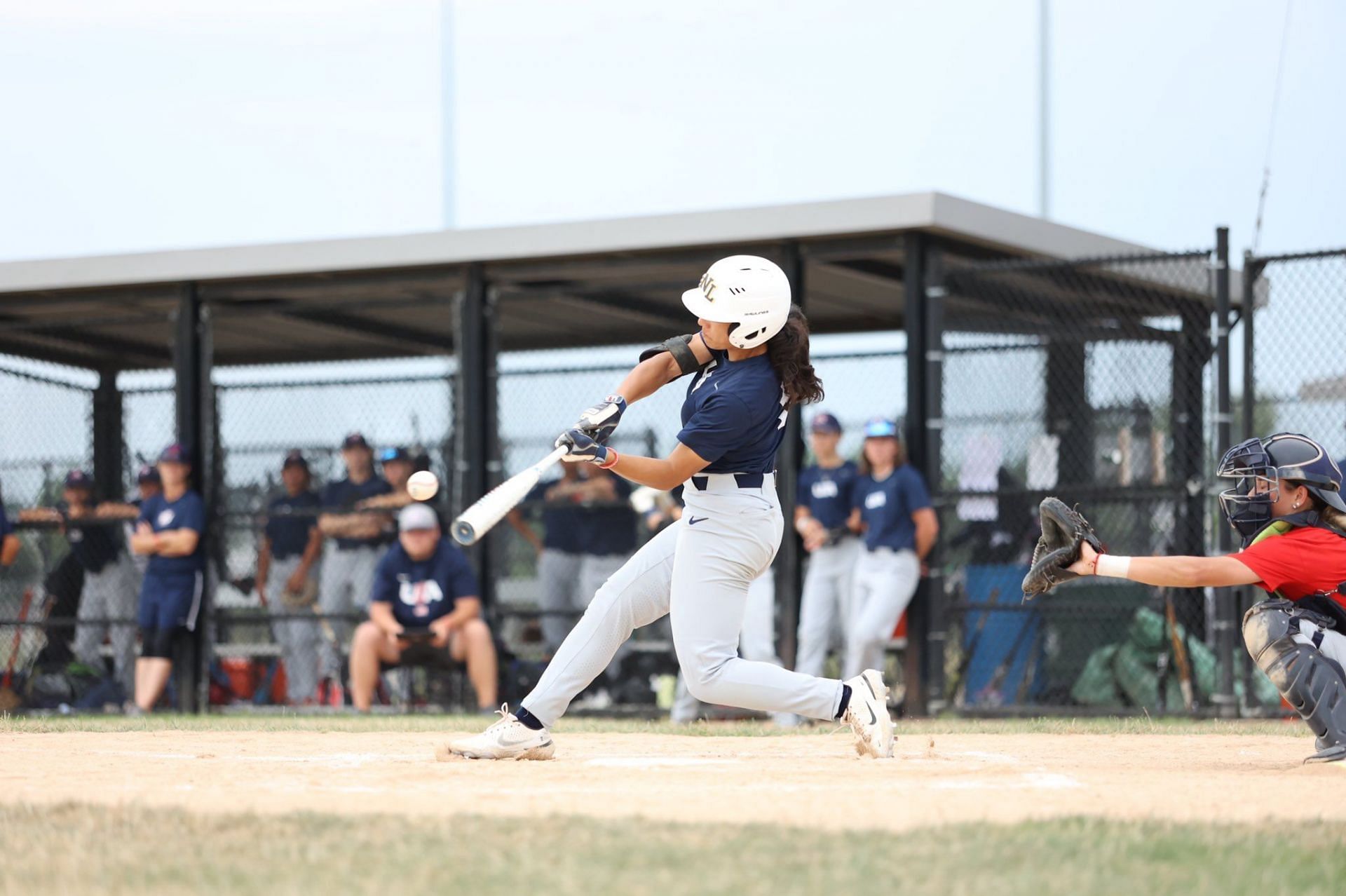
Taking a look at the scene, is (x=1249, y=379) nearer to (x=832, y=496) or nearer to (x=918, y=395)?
(x=918, y=395)

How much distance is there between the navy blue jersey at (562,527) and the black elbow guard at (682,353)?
5.89 m

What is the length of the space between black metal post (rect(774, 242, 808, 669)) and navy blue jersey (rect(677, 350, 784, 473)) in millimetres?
5168

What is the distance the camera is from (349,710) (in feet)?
37.9

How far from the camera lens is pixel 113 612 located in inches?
520

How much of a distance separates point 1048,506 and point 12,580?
10037 mm

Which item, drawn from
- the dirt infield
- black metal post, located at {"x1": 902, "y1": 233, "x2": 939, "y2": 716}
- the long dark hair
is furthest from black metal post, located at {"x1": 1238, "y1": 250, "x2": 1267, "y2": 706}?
the long dark hair

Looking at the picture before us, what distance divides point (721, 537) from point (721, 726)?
3.11 metres

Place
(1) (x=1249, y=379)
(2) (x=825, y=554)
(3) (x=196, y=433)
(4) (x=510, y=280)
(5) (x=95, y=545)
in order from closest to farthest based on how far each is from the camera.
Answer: (1) (x=1249, y=379), (2) (x=825, y=554), (4) (x=510, y=280), (3) (x=196, y=433), (5) (x=95, y=545)

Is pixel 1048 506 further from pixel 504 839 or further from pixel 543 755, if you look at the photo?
pixel 504 839

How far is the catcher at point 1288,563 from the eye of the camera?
5.79m

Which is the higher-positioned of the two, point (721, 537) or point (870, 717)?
point (721, 537)

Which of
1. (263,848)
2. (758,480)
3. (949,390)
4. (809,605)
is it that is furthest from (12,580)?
(263,848)

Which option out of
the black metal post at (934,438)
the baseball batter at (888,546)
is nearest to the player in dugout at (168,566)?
the baseball batter at (888,546)

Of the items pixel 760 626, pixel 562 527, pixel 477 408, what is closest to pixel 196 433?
pixel 477 408
